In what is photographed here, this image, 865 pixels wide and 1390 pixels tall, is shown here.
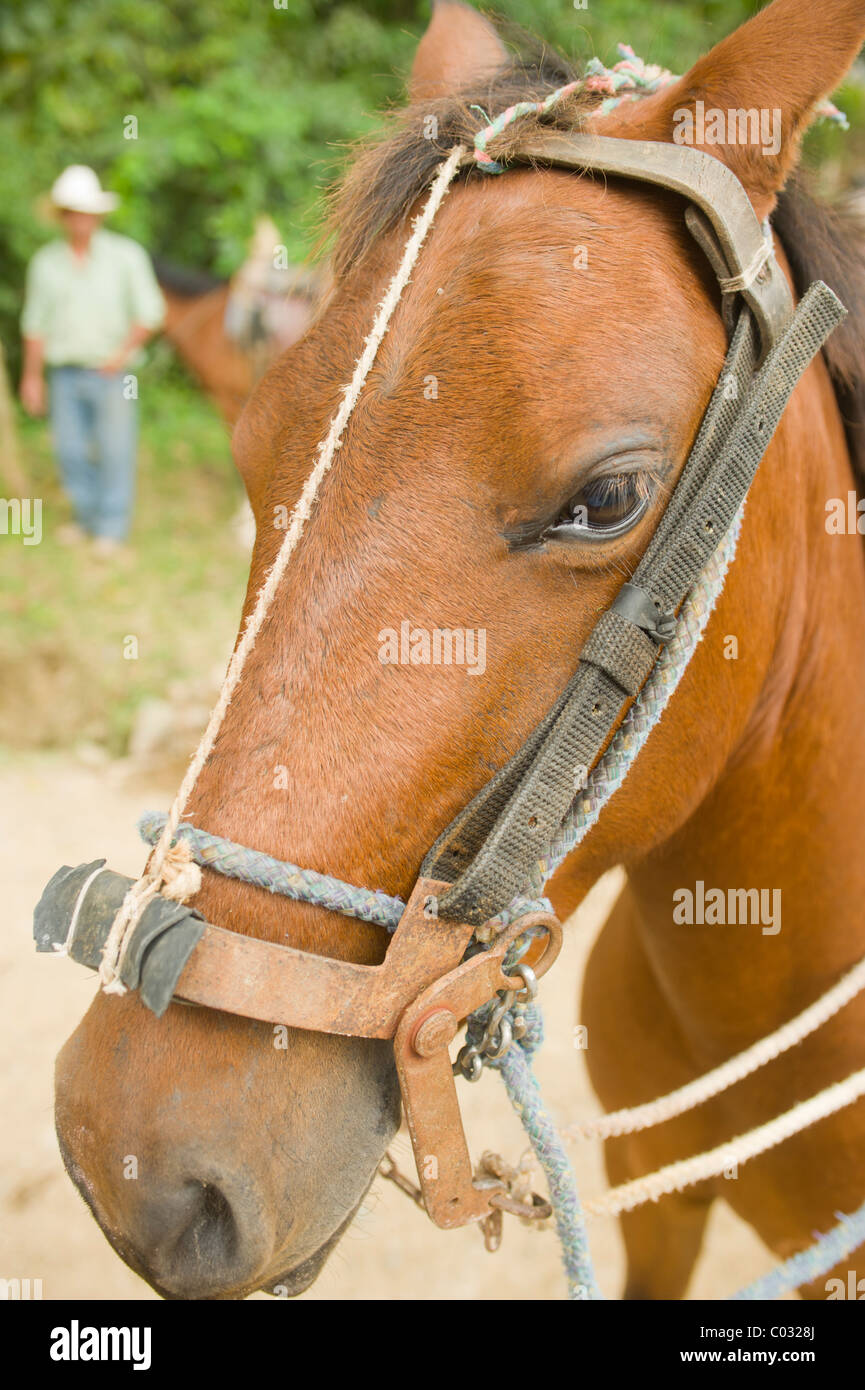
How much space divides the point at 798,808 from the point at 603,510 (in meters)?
0.86

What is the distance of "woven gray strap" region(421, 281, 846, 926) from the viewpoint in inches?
57.8

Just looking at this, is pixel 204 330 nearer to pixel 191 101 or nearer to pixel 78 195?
pixel 191 101

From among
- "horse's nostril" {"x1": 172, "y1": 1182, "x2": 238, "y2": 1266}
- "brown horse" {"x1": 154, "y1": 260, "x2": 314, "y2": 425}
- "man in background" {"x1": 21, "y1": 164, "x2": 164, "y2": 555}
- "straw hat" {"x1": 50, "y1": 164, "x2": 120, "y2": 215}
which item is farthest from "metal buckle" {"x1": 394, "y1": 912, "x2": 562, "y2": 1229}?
"brown horse" {"x1": 154, "y1": 260, "x2": 314, "y2": 425}

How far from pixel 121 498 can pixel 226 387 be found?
3.29 m

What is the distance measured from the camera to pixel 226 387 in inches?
455

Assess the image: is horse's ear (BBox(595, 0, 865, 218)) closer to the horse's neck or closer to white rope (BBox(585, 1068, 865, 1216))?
the horse's neck

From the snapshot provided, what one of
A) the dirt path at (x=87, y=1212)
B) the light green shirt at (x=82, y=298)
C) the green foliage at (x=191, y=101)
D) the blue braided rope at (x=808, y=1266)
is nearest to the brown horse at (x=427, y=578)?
the blue braided rope at (x=808, y=1266)

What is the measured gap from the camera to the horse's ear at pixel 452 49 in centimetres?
215

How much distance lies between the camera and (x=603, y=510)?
151 cm

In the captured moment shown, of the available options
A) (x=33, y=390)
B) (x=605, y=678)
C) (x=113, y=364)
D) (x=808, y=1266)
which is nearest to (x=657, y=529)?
(x=605, y=678)

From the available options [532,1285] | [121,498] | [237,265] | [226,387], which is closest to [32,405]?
[121,498]

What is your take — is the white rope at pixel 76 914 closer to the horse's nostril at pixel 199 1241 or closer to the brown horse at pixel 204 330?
the horse's nostril at pixel 199 1241

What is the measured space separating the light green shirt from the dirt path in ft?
15.3

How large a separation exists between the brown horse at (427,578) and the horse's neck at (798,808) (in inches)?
2.3
